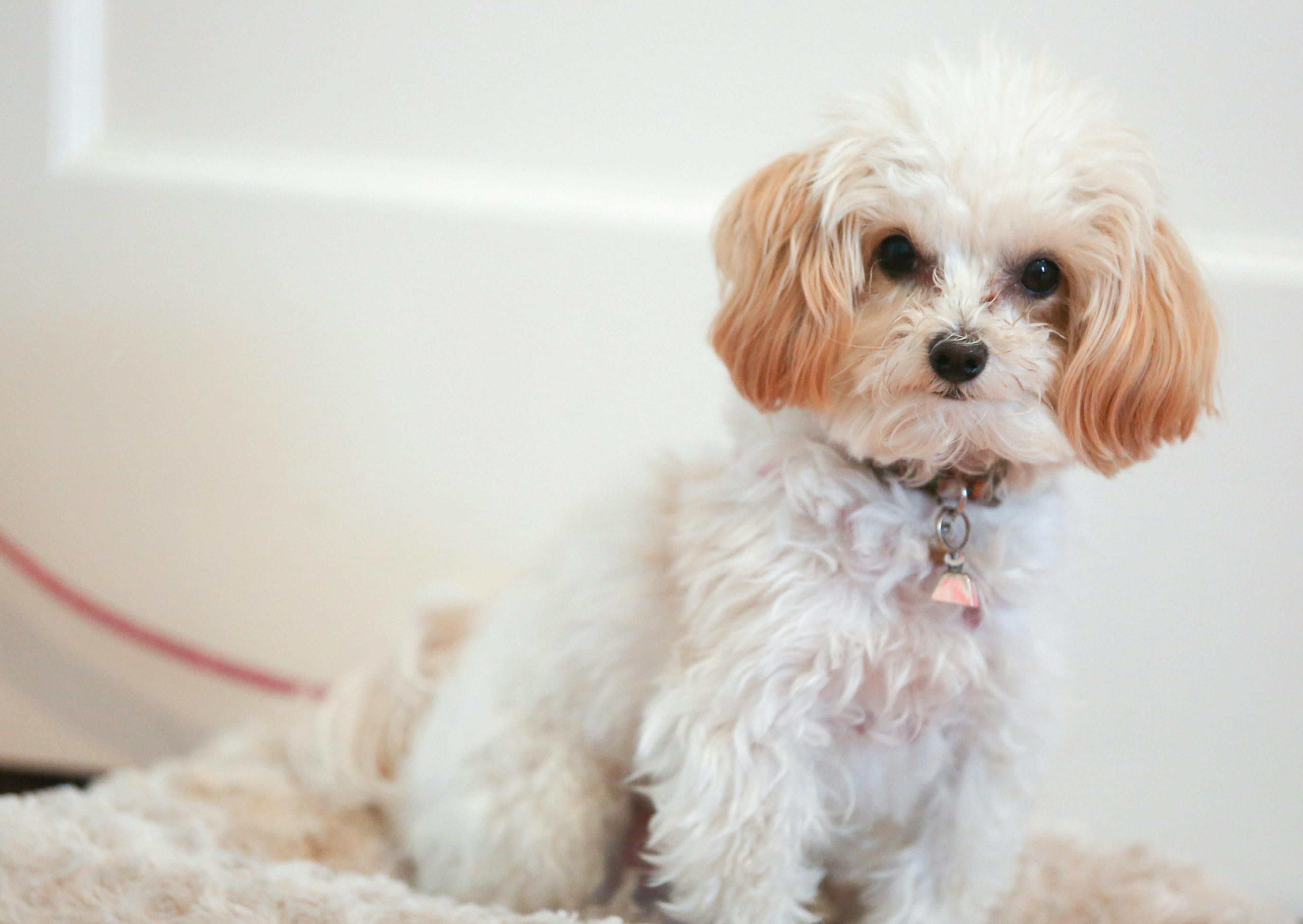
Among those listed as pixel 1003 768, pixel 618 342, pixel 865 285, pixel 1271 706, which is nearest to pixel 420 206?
pixel 618 342

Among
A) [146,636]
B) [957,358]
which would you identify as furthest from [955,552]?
[146,636]

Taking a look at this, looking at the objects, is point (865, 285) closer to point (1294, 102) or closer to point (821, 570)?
point (821, 570)

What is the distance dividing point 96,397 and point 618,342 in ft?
2.17

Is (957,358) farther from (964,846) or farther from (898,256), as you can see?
(964,846)

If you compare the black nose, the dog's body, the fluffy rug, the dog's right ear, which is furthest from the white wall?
the black nose

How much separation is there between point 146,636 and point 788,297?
99 cm

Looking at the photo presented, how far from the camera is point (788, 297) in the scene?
0.74 m

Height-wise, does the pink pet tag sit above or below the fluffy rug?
above

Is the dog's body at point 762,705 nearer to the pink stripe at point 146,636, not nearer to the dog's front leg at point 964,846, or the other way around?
the dog's front leg at point 964,846

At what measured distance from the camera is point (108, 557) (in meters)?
1.32

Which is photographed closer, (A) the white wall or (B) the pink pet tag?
(B) the pink pet tag

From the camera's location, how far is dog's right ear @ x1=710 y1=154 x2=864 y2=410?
0.73 meters

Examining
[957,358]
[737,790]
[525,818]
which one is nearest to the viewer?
[957,358]

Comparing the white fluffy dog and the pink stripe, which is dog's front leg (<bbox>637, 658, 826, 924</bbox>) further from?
the pink stripe
